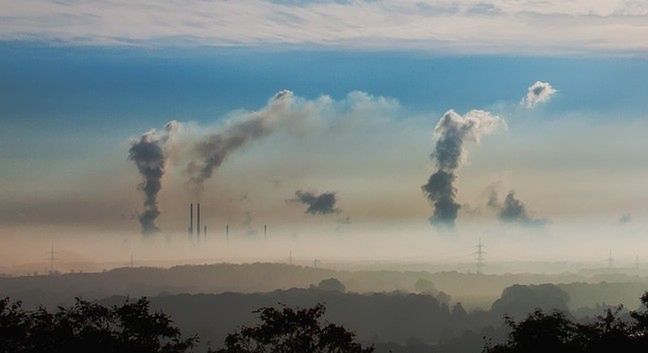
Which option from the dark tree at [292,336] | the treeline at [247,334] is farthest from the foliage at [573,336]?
the dark tree at [292,336]

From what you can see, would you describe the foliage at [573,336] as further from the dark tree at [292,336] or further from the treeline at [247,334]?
the dark tree at [292,336]

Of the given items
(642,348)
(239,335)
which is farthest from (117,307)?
(642,348)

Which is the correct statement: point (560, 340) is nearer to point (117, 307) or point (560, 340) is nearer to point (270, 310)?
point (270, 310)

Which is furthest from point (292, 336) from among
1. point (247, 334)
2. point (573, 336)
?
point (573, 336)

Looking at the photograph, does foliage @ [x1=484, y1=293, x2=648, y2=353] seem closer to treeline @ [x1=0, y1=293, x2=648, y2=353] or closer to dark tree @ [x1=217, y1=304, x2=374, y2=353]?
treeline @ [x1=0, y1=293, x2=648, y2=353]

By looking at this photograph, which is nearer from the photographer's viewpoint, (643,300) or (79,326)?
Result: (79,326)

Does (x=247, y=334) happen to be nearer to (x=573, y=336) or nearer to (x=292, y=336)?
(x=292, y=336)
